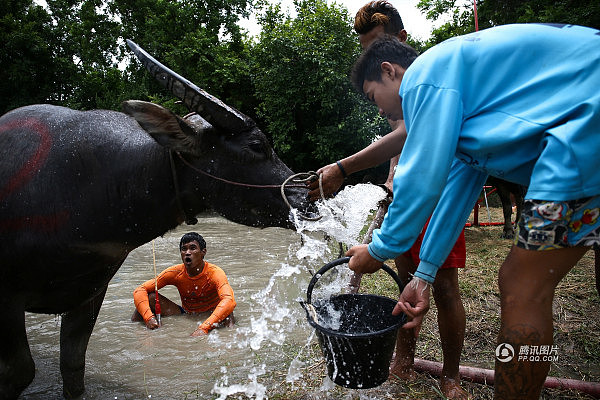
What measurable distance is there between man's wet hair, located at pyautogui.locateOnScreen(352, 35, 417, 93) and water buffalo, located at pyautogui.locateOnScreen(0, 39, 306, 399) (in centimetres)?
67

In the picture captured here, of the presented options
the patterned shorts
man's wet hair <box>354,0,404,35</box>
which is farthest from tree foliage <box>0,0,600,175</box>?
the patterned shorts

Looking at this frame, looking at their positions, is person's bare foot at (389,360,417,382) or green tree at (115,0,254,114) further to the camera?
green tree at (115,0,254,114)

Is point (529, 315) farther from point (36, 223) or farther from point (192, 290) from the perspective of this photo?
point (192, 290)

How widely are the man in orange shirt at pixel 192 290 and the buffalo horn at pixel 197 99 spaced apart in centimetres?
238

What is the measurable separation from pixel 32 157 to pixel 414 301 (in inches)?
79.1

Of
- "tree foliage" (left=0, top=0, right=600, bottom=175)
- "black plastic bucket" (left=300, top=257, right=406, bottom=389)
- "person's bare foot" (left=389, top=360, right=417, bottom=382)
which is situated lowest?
"person's bare foot" (left=389, top=360, right=417, bottom=382)

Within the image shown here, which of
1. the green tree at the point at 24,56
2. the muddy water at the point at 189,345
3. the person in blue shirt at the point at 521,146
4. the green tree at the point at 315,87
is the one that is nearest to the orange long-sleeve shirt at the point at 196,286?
the muddy water at the point at 189,345

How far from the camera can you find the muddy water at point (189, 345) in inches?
113

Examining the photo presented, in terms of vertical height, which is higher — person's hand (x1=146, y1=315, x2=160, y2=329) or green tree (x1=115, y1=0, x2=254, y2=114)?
green tree (x1=115, y1=0, x2=254, y2=114)

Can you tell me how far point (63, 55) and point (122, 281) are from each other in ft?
57.9

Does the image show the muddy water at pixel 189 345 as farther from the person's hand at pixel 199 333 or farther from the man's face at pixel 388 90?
the man's face at pixel 388 90

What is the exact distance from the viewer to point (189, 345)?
3742mm

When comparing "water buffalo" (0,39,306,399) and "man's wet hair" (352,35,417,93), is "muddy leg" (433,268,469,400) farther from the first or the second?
"man's wet hair" (352,35,417,93)

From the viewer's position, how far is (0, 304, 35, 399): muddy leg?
2154 millimetres
